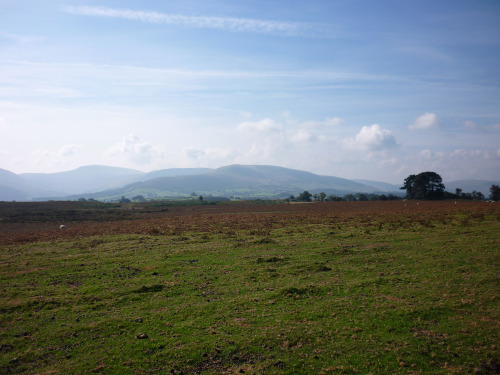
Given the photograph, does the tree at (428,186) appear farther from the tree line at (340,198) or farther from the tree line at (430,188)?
the tree line at (340,198)

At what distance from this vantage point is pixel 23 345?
32.6ft

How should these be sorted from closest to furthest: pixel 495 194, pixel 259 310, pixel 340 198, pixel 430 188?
pixel 259 310
pixel 495 194
pixel 430 188
pixel 340 198

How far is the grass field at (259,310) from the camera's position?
28.6 feet

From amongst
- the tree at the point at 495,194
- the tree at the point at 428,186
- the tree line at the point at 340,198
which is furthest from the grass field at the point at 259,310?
the tree line at the point at 340,198

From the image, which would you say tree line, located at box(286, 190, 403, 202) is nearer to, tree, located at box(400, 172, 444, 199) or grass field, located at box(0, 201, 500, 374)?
tree, located at box(400, 172, 444, 199)

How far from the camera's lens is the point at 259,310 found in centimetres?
1199

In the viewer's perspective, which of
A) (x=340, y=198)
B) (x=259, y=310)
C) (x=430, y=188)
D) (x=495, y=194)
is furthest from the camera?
(x=340, y=198)

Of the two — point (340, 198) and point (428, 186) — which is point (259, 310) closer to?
point (428, 186)

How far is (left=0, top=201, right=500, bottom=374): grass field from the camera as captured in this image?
870 cm

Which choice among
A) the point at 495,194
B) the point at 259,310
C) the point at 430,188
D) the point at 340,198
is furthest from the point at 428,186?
the point at 259,310

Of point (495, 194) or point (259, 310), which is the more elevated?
point (495, 194)

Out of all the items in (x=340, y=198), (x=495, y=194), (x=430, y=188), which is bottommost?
(x=340, y=198)

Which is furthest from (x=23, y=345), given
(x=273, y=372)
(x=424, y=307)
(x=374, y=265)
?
(x=374, y=265)

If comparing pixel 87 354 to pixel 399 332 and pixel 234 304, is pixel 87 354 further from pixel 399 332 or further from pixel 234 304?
pixel 399 332
